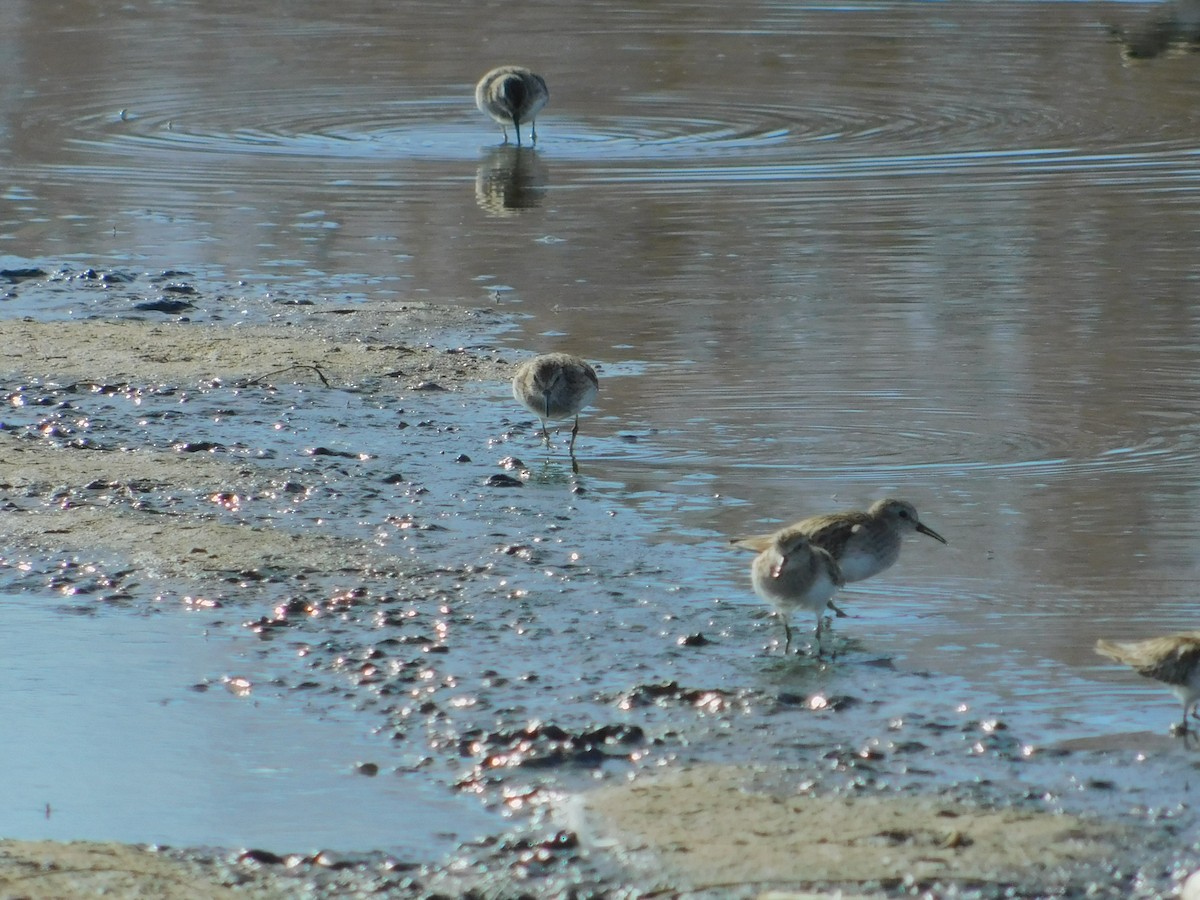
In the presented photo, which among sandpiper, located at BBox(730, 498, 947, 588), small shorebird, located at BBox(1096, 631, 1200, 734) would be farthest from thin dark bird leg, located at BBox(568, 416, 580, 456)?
small shorebird, located at BBox(1096, 631, 1200, 734)

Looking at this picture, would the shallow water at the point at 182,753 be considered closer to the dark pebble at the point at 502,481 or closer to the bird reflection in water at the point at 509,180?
the dark pebble at the point at 502,481

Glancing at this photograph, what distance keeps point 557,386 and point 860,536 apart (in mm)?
2267

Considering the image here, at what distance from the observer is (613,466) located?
880 centimetres

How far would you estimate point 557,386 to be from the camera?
8.70 m

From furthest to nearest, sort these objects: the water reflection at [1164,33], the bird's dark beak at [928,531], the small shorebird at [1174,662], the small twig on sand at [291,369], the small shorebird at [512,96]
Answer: the water reflection at [1164,33] < the small shorebird at [512,96] < the small twig on sand at [291,369] < the bird's dark beak at [928,531] < the small shorebird at [1174,662]

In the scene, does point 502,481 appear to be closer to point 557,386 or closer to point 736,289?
point 557,386

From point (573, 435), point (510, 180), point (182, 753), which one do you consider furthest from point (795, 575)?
point (510, 180)

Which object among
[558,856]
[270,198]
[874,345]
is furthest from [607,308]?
[558,856]

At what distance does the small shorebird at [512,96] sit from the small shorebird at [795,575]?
1261 centimetres

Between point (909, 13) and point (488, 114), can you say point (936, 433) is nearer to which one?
point (488, 114)

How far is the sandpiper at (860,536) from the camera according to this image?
6738 millimetres

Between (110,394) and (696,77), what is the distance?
567 inches

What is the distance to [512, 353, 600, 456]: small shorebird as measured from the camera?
8.70 meters

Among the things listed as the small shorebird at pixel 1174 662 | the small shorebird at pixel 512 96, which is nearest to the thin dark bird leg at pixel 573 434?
the small shorebird at pixel 1174 662
